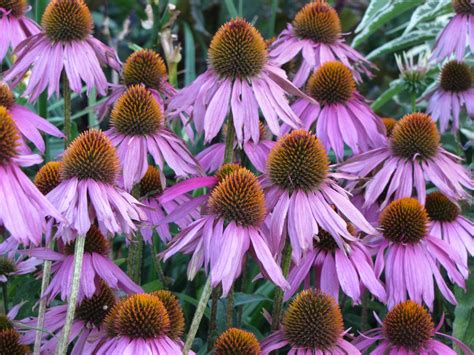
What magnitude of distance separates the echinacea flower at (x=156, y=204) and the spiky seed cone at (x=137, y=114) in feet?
0.31

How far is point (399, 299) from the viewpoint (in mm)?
1463

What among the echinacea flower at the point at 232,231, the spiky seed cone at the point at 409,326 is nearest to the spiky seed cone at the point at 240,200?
the echinacea flower at the point at 232,231

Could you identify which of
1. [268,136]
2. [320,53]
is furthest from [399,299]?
[320,53]

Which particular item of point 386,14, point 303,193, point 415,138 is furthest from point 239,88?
point 386,14

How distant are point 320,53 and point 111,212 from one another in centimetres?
98

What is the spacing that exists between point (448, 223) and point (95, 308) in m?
0.76

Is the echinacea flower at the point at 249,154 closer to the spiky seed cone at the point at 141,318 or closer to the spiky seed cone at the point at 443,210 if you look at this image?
the spiky seed cone at the point at 443,210

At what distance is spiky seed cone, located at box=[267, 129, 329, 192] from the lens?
1.32m

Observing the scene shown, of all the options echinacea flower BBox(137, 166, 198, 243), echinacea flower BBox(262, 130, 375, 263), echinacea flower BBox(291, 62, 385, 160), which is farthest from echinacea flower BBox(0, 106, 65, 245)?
echinacea flower BBox(291, 62, 385, 160)

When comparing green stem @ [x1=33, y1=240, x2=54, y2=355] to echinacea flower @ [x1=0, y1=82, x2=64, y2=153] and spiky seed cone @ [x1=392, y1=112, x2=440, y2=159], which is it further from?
spiky seed cone @ [x1=392, y1=112, x2=440, y2=159]

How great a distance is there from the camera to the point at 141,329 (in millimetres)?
1125

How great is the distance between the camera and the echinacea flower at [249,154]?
1622mm

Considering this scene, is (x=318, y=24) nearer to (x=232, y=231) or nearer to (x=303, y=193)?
(x=303, y=193)

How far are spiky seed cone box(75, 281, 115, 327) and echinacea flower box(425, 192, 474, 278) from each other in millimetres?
675
